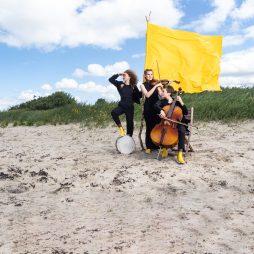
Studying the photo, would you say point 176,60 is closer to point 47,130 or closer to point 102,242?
point 102,242

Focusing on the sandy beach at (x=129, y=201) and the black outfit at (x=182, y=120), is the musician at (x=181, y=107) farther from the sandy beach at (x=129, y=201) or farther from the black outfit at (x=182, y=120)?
the sandy beach at (x=129, y=201)

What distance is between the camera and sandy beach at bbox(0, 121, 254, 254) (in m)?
4.21

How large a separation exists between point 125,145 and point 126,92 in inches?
47.1

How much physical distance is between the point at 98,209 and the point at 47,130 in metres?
8.97

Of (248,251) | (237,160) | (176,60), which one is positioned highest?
(176,60)

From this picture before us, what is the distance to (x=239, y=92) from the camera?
15258mm

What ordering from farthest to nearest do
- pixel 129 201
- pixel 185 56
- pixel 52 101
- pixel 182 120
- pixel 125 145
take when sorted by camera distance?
1. pixel 52 101
2. pixel 185 56
3. pixel 125 145
4. pixel 182 120
5. pixel 129 201

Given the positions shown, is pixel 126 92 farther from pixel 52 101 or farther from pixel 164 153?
pixel 52 101

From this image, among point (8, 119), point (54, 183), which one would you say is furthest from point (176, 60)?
point (8, 119)

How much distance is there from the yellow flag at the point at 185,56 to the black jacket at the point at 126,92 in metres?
0.58

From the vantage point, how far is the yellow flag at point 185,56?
27.5ft

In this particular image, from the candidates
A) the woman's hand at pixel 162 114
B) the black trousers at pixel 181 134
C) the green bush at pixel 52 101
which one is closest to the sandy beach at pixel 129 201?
the black trousers at pixel 181 134

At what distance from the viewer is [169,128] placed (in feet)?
23.8

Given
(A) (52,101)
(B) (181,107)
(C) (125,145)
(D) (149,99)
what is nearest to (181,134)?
(B) (181,107)
